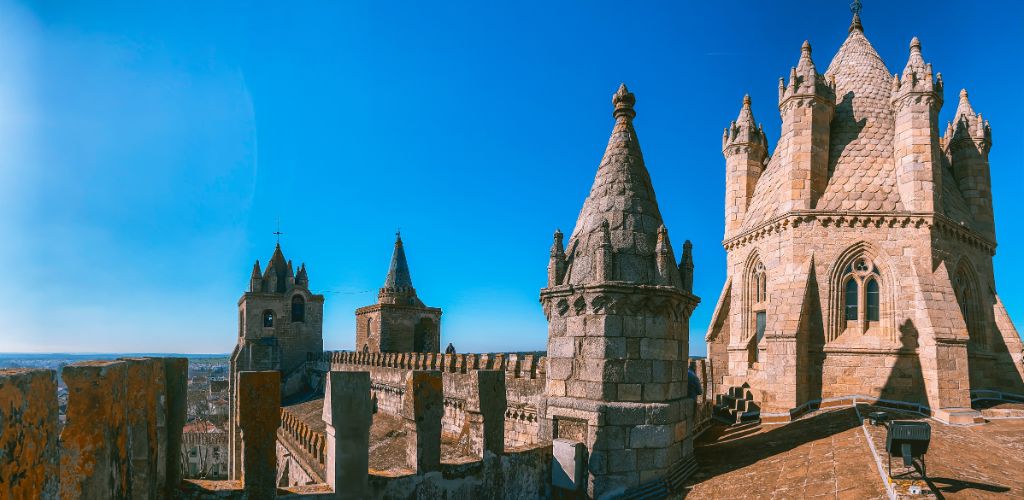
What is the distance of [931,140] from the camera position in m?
15.8

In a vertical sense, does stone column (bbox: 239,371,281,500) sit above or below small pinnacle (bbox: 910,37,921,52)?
below

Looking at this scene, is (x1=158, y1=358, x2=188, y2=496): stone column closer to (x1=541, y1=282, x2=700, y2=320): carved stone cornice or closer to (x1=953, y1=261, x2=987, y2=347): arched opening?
(x1=541, y1=282, x2=700, y2=320): carved stone cornice

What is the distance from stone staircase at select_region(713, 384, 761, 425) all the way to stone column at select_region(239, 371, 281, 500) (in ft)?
44.6

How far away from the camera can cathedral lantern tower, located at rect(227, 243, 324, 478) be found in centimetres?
4053

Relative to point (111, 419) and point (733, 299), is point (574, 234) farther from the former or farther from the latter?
point (733, 299)

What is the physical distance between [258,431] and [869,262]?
16042 millimetres

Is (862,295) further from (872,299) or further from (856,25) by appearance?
(856,25)

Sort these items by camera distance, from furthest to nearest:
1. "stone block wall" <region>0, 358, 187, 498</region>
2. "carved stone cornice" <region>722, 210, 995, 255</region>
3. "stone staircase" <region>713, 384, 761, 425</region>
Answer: "stone staircase" <region>713, 384, 761, 425</region>, "carved stone cornice" <region>722, 210, 995, 255</region>, "stone block wall" <region>0, 358, 187, 498</region>

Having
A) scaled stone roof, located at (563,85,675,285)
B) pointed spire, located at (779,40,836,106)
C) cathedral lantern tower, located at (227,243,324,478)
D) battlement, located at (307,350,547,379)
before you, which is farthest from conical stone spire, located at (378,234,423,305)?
scaled stone roof, located at (563,85,675,285)

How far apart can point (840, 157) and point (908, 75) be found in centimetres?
284

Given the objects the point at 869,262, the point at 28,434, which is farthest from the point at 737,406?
the point at 28,434

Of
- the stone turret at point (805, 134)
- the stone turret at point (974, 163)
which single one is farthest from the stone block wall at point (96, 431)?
the stone turret at point (974, 163)

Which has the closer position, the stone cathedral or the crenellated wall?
the stone cathedral

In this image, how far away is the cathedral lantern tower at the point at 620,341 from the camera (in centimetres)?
737
